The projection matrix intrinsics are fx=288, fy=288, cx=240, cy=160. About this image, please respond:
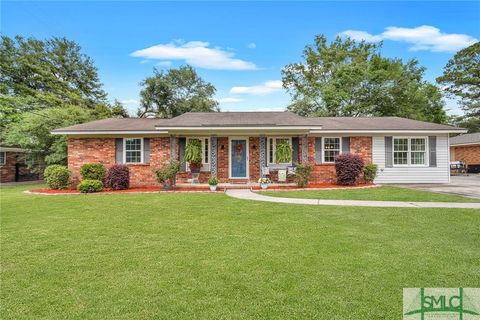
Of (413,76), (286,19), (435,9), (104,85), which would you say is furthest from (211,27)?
(104,85)

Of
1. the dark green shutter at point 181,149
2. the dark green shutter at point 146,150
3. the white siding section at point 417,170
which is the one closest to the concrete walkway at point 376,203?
the dark green shutter at point 181,149

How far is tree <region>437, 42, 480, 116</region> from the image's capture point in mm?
32844

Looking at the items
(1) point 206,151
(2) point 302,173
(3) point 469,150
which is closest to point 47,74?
(1) point 206,151

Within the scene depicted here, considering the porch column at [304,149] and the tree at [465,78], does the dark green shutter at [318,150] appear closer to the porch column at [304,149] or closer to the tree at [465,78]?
the porch column at [304,149]

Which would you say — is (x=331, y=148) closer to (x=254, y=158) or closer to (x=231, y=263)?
(x=254, y=158)

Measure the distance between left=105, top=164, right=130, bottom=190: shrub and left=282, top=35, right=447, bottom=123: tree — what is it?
18661mm

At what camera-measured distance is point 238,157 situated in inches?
583

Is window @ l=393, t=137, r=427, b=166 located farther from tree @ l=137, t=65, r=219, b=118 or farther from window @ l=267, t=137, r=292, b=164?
tree @ l=137, t=65, r=219, b=118

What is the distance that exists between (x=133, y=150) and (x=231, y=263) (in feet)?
39.1

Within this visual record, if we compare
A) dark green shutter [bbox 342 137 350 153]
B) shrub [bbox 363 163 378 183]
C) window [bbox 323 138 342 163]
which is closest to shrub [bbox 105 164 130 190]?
window [bbox 323 138 342 163]

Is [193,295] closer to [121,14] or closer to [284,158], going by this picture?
[284,158]

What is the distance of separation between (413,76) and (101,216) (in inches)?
1241

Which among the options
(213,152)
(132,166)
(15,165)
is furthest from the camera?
(15,165)

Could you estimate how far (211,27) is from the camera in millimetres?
18844
